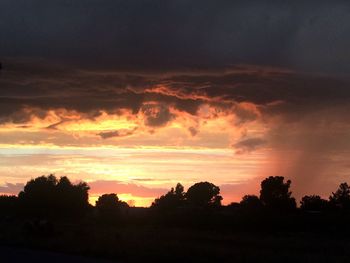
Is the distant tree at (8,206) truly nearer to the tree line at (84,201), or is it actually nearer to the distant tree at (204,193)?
the tree line at (84,201)

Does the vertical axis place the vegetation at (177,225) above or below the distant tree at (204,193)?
below

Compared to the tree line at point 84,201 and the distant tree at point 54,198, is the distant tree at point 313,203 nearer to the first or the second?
the tree line at point 84,201

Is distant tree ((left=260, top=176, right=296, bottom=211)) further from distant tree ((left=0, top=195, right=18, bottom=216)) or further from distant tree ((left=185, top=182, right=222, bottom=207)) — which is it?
distant tree ((left=0, top=195, right=18, bottom=216))

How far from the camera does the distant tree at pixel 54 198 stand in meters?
119

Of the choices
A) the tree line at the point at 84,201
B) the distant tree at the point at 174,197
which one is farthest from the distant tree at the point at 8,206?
the distant tree at the point at 174,197

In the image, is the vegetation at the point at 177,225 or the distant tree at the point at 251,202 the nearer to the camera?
the vegetation at the point at 177,225

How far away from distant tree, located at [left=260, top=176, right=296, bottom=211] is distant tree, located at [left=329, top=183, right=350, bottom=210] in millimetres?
8798

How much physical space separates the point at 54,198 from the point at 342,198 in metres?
59.8

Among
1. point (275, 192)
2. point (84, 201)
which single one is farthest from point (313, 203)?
point (84, 201)

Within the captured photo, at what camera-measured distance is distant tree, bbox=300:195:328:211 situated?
125 m

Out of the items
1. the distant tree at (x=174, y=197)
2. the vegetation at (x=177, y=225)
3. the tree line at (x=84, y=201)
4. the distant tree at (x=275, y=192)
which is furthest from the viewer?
the distant tree at (x=174, y=197)

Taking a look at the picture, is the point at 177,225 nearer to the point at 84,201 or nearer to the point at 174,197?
the point at 84,201

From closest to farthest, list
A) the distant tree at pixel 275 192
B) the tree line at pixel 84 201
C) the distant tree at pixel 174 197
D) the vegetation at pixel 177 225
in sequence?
the vegetation at pixel 177 225, the tree line at pixel 84 201, the distant tree at pixel 275 192, the distant tree at pixel 174 197

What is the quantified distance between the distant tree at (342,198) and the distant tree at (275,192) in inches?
346
